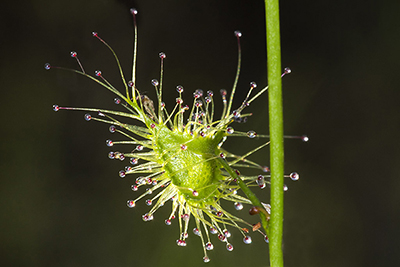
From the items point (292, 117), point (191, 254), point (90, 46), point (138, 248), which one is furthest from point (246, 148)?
point (90, 46)

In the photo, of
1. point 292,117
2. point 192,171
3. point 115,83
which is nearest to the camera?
point 192,171

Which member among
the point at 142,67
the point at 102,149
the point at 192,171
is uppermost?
the point at 142,67

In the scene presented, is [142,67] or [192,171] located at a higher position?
[142,67]

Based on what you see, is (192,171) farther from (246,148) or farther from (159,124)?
(246,148)

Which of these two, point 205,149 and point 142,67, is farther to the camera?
point 142,67

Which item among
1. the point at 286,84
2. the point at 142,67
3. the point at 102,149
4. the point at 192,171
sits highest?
the point at 142,67

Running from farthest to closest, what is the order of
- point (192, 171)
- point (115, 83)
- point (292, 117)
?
point (292, 117)
point (115, 83)
point (192, 171)

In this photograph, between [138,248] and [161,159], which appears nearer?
[161,159]

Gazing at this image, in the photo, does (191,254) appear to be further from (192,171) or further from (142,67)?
(192,171)

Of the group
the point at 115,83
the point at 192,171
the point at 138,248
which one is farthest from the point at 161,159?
the point at 138,248
